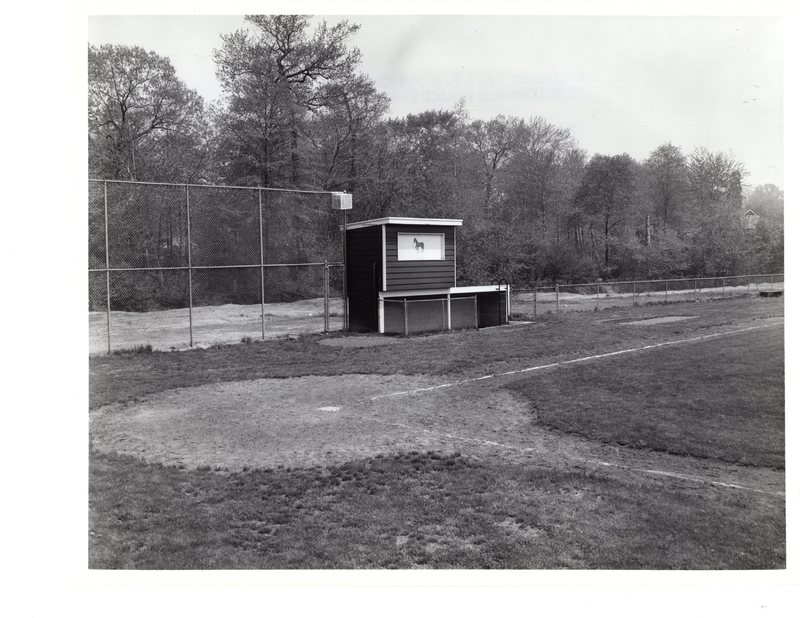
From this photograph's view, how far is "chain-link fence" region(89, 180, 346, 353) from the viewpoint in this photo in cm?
1969

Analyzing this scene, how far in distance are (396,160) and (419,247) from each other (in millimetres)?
12620

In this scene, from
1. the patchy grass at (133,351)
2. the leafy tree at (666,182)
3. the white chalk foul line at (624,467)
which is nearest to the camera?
the white chalk foul line at (624,467)

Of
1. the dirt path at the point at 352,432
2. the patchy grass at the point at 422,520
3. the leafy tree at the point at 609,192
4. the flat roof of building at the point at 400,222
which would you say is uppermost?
the leafy tree at the point at 609,192

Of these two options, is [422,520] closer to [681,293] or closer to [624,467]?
[624,467]

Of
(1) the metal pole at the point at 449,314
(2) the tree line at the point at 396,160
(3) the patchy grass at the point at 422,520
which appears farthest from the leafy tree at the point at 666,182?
(3) the patchy grass at the point at 422,520

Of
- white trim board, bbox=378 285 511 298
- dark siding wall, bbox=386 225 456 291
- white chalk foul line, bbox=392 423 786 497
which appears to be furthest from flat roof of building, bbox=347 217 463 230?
white chalk foul line, bbox=392 423 786 497

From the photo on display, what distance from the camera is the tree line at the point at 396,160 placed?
2408 centimetres

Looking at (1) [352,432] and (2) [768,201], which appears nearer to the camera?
(1) [352,432]

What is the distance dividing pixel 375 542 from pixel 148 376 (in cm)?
829

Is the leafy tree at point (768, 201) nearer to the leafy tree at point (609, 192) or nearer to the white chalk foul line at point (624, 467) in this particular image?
the white chalk foul line at point (624, 467)

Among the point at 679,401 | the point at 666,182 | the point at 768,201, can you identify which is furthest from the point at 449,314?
the point at 666,182

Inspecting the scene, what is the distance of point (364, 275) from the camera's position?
18.5m
